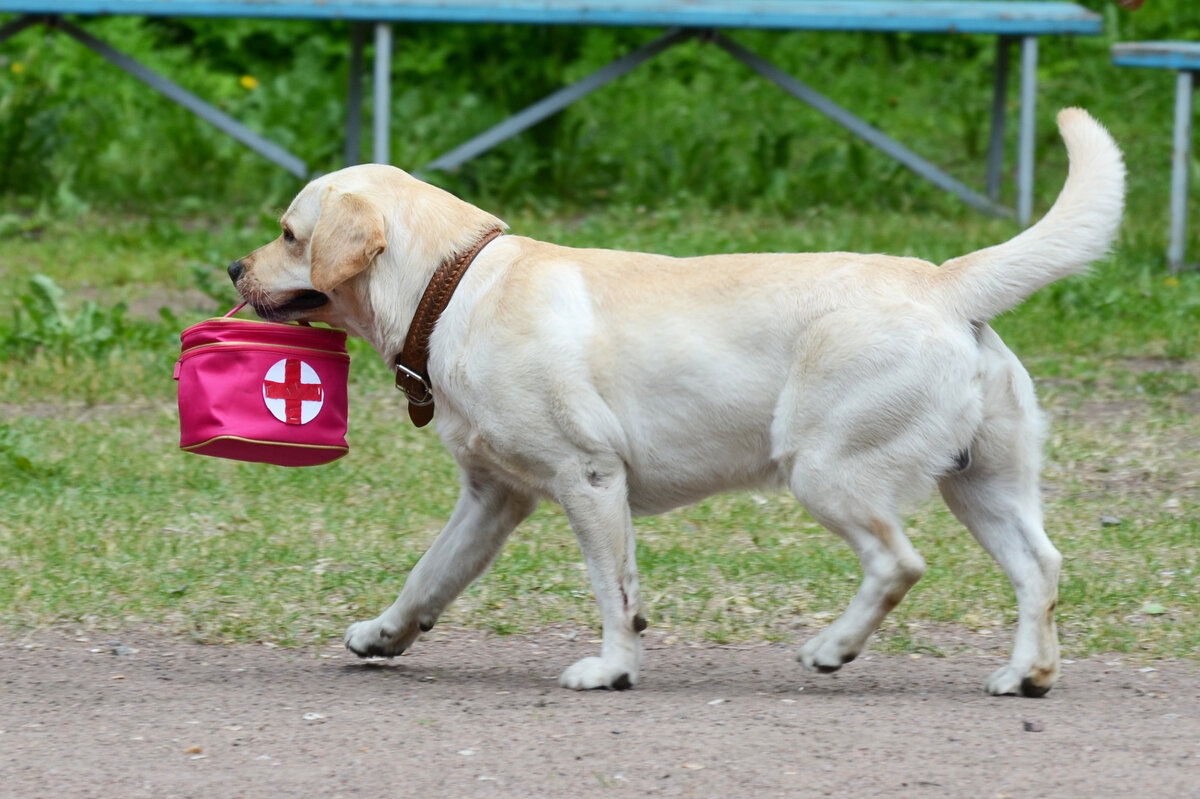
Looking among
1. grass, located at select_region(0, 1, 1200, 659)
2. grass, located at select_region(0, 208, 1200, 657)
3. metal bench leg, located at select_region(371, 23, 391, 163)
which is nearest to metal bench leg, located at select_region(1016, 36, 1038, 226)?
grass, located at select_region(0, 1, 1200, 659)

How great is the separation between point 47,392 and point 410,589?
3.44 m

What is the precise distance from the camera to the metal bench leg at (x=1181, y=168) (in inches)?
354

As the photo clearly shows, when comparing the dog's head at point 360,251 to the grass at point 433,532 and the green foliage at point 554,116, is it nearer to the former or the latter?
the grass at point 433,532

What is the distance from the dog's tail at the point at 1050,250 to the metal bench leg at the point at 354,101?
721 cm

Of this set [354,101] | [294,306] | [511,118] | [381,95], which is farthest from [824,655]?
[354,101]

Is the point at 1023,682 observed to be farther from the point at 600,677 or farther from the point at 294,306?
the point at 294,306

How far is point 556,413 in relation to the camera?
4.01 meters

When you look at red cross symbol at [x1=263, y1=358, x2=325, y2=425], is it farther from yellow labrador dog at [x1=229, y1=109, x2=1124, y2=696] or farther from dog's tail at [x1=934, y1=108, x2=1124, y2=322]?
dog's tail at [x1=934, y1=108, x2=1124, y2=322]

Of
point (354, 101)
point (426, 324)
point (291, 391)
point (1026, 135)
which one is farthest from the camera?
point (354, 101)

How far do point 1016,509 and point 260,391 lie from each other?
6.08ft

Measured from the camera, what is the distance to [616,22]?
10.2m

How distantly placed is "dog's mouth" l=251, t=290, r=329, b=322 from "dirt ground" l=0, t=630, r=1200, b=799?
35.7 inches

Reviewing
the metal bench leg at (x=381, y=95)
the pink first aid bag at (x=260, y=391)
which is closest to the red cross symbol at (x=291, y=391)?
the pink first aid bag at (x=260, y=391)

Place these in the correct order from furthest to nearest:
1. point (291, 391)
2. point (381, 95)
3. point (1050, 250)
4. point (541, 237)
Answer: point (381, 95) → point (541, 237) → point (291, 391) → point (1050, 250)
